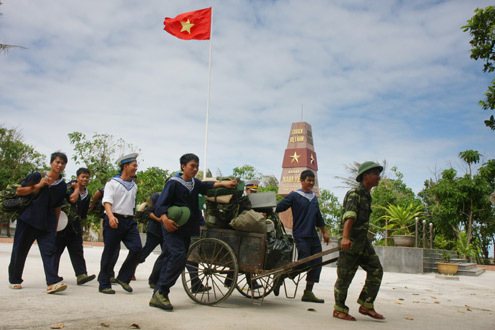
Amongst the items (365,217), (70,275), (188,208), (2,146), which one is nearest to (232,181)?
(188,208)

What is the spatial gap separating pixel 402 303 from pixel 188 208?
11.7ft

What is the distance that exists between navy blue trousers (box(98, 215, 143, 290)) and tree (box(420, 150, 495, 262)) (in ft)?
64.6

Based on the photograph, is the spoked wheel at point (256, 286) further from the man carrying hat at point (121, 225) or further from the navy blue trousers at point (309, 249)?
the man carrying hat at point (121, 225)

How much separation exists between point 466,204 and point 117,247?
70.2ft

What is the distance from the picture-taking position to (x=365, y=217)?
4.48m

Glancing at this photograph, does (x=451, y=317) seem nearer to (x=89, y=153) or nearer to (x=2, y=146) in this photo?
(x=89, y=153)

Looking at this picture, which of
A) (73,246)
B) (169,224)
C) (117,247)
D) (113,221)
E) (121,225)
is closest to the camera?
(169,224)

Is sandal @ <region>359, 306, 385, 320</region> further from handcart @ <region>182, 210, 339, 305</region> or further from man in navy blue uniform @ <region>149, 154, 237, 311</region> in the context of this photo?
man in navy blue uniform @ <region>149, 154, 237, 311</region>

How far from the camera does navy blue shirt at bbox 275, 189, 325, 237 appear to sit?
18.7 feet

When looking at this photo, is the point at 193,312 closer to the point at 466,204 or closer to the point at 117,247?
the point at 117,247

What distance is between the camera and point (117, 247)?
5.60m

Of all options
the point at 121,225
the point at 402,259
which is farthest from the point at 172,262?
the point at 402,259

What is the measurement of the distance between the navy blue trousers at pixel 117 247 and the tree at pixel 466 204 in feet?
64.6

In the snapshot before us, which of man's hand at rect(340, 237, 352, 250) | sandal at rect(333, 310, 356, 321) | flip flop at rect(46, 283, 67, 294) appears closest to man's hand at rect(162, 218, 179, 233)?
flip flop at rect(46, 283, 67, 294)
